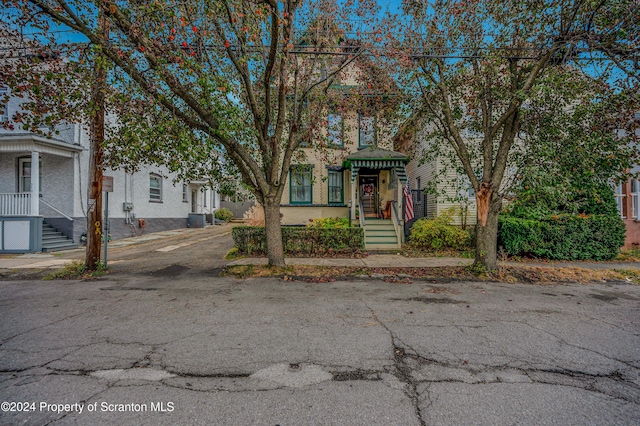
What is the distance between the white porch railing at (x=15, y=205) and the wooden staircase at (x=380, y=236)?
14.3 m

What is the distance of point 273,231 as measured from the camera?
27.0 ft

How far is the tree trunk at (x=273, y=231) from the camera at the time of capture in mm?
8164

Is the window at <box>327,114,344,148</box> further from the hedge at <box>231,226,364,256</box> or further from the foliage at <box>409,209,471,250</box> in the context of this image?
the foliage at <box>409,209,471,250</box>

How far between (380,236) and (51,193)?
15394 millimetres

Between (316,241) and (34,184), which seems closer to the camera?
(316,241)

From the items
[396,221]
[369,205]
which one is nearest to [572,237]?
[396,221]

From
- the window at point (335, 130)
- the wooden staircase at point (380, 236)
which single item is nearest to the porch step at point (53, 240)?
the window at point (335, 130)

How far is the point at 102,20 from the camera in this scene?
698cm

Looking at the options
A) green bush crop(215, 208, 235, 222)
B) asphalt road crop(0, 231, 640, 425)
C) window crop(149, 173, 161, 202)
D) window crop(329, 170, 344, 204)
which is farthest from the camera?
green bush crop(215, 208, 235, 222)

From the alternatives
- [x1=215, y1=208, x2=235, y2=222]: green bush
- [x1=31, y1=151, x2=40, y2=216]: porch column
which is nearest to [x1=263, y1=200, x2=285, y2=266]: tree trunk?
[x1=31, y1=151, x2=40, y2=216]: porch column

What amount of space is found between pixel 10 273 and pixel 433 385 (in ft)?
37.7

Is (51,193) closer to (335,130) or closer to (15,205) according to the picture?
(15,205)

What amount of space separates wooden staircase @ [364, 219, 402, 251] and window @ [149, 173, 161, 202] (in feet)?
46.9

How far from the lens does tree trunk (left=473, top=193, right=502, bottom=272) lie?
7.81 metres
